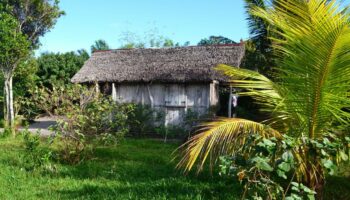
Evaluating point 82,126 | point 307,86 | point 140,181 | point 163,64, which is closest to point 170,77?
point 163,64

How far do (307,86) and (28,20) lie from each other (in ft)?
45.7

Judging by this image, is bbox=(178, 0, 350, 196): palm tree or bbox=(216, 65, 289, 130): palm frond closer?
bbox=(178, 0, 350, 196): palm tree

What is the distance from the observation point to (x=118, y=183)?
6.30 m

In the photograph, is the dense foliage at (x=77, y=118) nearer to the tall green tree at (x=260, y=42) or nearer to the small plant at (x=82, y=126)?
the small plant at (x=82, y=126)

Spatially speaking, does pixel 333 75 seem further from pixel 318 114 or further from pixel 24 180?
pixel 24 180

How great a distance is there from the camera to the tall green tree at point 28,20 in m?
14.2

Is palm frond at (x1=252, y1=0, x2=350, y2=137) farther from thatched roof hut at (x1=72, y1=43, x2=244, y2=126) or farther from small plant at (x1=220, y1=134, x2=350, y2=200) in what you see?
thatched roof hut at (x1=72, y1=43, x2=244, y2=126)

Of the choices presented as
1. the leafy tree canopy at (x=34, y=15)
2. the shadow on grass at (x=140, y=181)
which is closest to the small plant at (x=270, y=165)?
the shadow on grass at (x=140, y=181)

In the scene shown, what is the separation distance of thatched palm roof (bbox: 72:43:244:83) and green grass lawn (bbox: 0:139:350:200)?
661cm

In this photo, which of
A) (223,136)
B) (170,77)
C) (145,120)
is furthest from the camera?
(145,120)

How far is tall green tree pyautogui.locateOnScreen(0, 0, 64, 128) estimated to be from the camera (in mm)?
14170

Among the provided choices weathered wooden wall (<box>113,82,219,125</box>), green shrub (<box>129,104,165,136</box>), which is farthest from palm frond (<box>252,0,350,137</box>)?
green shrub (<box>129,104,165,136</box>)

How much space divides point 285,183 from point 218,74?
8382 mm

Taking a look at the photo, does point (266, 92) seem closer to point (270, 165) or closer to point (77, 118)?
point (270, 165)
